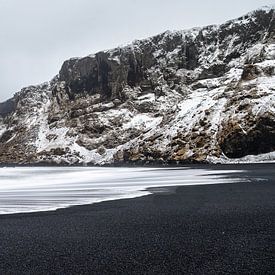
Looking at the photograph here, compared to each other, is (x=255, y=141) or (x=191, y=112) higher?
(x=191, y=112)

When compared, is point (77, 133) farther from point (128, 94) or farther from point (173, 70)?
point (173, 70)

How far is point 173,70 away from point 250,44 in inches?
1464

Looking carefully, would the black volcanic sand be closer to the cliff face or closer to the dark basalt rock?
the dark basalt rock

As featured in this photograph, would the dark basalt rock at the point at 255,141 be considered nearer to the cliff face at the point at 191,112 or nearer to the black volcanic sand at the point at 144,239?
the cliff face at the point at 191,112

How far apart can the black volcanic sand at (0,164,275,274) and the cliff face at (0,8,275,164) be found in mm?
71115

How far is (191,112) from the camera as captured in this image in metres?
125

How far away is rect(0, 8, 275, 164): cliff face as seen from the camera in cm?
9562

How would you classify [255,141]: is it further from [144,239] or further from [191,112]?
[144,239]

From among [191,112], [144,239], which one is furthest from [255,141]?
[144,239]

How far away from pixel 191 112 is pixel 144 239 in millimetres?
112464

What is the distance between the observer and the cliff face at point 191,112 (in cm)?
9562

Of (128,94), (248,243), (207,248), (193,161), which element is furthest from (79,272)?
(128,94)

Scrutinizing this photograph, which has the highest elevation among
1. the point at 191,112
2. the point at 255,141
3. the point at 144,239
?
the point at 191,112

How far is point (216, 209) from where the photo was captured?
20.2 metres
